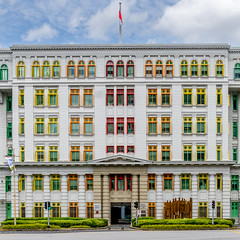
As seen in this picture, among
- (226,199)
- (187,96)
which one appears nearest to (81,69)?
(187,96)

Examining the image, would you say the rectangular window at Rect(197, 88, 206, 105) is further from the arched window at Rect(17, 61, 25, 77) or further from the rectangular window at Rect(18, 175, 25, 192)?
the rectangular window at Rect(18, 175, 25, 192)

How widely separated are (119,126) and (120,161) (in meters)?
4.65

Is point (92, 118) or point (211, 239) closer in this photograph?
point (211, 239)

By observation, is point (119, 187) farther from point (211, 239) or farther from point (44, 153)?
point (211, 239)

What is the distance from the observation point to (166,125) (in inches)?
2041

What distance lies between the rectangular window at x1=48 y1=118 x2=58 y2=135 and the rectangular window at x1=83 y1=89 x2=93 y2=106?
178 inches

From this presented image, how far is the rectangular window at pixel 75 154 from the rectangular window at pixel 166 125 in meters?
11.4

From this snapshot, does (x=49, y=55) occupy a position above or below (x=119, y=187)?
above

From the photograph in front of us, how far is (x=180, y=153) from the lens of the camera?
51375 millimetres

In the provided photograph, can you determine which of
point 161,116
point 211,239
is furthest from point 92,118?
point 211,239

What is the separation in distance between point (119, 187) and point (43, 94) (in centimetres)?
1574

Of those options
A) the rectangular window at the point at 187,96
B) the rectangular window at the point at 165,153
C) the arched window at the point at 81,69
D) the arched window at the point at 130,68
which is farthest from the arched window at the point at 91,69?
the rectangular window at the point at 165,153

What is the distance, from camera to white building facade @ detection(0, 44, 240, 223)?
50.8 m

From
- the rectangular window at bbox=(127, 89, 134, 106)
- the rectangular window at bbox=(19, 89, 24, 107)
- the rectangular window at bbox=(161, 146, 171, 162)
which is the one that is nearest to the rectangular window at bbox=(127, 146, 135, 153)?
the rectangular window at bbox=(161, 146, 171, 162)
